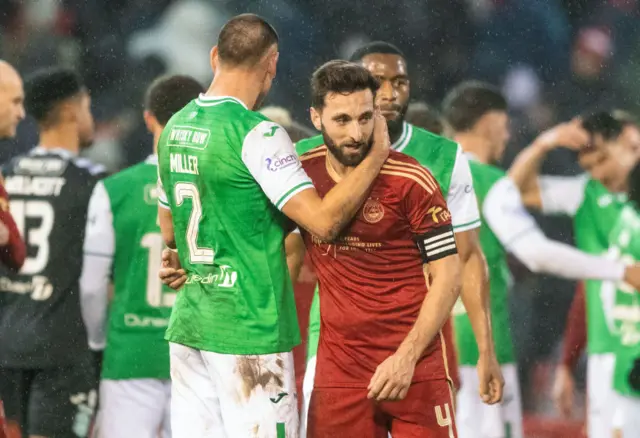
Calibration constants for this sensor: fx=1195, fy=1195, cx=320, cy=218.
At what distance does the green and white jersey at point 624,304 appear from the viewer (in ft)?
17.7

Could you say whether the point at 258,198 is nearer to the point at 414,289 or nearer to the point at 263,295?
the point at 263,295

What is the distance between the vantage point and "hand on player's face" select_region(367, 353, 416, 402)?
10.3ft

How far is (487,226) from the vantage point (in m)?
5.70

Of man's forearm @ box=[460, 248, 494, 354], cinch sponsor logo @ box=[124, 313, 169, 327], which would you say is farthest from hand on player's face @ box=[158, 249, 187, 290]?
cinch sponsor logo @ box=[124, 313, 169, 327]

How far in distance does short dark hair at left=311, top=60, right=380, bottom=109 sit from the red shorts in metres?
0.83

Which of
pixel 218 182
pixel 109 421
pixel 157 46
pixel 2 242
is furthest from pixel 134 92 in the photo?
pixel 218 182

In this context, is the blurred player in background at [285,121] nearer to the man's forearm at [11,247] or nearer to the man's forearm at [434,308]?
the man's forearm at [11,247]

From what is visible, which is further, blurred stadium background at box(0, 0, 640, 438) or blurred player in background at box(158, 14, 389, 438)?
blurred stadium background at box(0, 0, 640, 438)

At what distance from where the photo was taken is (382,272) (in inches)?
131

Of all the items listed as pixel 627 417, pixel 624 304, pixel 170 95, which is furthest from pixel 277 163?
pixel 624 304

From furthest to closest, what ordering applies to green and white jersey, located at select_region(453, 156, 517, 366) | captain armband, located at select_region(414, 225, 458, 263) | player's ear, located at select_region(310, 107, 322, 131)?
green and white jersey, located at select_region(453, 156, 517, 366) < player's ear, located at select_region(310, 107, 322, 131) < captain armband, located at select_region(414, 225, 458, 263)

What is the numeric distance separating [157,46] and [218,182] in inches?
230

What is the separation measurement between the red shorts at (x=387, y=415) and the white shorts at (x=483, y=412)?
209cm

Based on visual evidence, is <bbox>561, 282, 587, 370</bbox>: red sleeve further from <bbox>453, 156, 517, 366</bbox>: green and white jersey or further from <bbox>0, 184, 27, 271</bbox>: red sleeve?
<bbox>0, 184, 27, 271</bbox>: red sleeve
